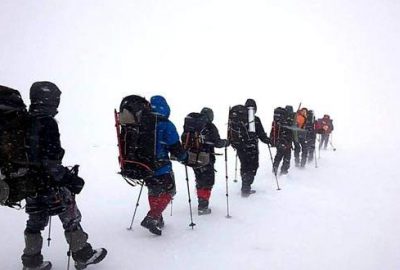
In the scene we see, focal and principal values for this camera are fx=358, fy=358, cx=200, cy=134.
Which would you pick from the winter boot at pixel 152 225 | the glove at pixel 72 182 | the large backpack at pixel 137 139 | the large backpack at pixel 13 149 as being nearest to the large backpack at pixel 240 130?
the winter boot at pixel 152 225

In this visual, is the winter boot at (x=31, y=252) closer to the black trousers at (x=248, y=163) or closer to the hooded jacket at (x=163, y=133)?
the hooded jacket at (x=163, y=133)

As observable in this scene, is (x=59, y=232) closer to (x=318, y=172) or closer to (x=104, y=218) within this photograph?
(x=104, y=218)

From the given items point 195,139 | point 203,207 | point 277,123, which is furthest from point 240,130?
point 277,123

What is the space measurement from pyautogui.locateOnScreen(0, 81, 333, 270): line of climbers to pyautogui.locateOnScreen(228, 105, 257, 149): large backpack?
0.03m

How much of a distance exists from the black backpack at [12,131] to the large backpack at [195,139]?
13.6ft

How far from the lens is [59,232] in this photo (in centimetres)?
713

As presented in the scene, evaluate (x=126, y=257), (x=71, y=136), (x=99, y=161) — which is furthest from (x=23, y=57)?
(x=126, y=257)

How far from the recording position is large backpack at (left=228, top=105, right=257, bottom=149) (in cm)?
1045

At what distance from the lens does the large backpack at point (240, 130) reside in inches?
412

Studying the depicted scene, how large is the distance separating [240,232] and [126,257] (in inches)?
101

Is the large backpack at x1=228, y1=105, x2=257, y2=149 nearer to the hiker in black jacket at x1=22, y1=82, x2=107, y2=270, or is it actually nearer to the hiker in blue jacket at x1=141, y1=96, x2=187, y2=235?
the hiker in blue jacket at x1=141, y1=96, x2=187, y2=235

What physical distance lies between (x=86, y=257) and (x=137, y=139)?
6.78 feet

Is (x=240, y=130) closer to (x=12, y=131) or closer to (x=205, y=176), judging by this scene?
(x=205, y=176)

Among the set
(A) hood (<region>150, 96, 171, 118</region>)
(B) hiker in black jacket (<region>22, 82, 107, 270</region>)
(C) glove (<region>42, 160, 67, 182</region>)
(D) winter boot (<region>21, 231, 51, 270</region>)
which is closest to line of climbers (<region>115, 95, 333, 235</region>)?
(A) hood (<region>150, 96, 171, 118</region>)
